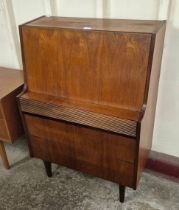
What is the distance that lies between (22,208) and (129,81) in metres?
1.00

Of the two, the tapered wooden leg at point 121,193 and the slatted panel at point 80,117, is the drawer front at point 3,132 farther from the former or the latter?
the tapered wooden leg at point 121,193

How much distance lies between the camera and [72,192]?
153 cm

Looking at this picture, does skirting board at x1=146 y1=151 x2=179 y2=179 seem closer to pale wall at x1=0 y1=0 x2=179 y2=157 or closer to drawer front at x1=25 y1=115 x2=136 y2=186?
pale wall at x1=0 y1=0 x2=179 y2=157

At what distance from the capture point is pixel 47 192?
5.04 feet

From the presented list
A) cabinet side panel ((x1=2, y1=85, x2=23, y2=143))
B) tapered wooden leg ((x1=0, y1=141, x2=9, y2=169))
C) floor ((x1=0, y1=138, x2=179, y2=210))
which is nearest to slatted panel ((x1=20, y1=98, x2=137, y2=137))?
cabinet side panel ((x1=2, y1=85, x2=23, y2=143))

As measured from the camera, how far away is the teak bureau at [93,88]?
101 cm

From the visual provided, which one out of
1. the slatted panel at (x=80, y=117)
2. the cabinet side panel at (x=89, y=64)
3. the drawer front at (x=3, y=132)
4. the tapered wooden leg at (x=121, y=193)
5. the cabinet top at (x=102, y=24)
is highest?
the cabinet top at (x=102, y=24)

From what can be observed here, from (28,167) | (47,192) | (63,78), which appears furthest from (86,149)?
(28,167)

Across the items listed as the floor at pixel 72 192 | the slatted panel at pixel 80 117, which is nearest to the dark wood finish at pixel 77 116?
the slatted panel at pixel 80 117

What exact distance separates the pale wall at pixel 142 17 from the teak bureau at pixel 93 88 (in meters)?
0.10

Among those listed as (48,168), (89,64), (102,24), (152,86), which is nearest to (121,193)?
(48,168)

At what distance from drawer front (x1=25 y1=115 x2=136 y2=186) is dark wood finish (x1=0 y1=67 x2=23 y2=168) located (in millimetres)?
173

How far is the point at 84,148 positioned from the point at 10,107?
0.52 m

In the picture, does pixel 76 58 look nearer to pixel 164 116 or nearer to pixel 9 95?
pixel 9 95
